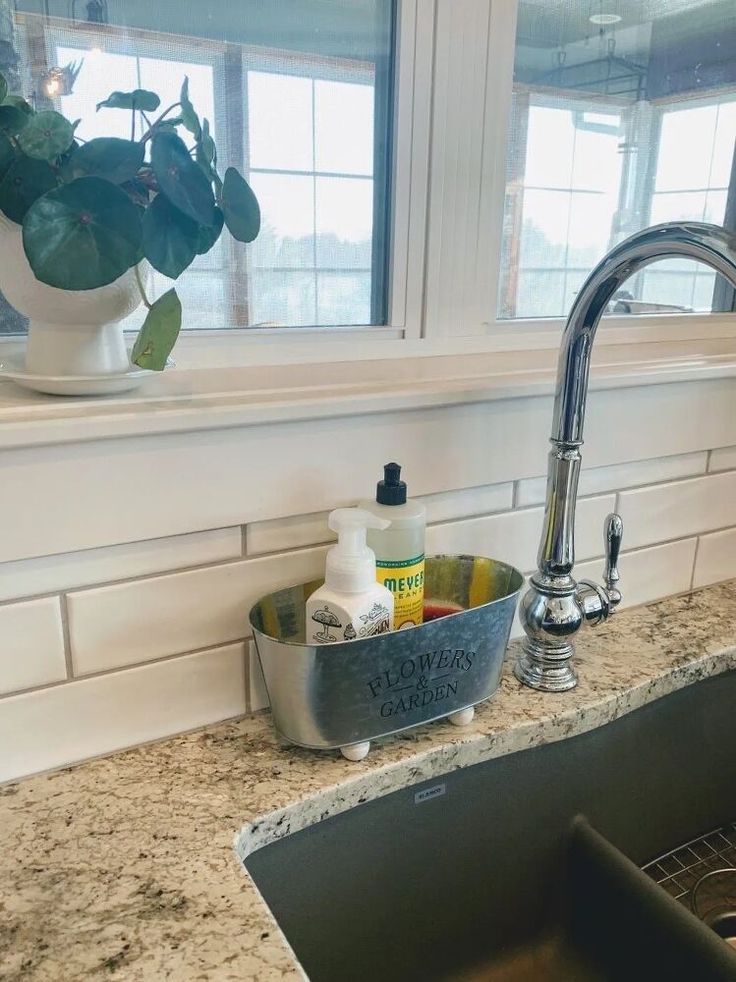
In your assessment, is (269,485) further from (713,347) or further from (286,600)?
(713,347)

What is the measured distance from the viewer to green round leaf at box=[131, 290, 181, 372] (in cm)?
66

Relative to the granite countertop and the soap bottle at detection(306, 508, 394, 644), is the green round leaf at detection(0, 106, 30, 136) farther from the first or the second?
the granite countertop

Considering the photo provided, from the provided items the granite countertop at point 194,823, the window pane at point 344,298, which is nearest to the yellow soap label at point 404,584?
the granite countertop at point 194,823

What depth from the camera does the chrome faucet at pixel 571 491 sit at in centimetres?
71

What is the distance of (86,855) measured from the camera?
62cm

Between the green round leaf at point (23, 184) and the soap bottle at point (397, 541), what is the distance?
346 mm

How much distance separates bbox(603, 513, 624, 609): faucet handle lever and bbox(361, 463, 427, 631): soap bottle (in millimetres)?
219

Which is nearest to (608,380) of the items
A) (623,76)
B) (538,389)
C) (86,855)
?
(538,389)

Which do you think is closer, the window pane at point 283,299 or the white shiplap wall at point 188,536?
the white shiplap wall at point 188,536

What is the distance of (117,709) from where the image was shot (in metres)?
0.72

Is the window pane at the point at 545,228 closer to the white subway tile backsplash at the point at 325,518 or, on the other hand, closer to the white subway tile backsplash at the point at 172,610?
the white subway tile backsplash at the point at 325,518

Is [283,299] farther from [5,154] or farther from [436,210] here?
[5,154]

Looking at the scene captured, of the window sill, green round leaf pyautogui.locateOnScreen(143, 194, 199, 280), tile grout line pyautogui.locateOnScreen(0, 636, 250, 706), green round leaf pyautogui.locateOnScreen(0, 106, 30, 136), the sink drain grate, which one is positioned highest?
green round leaf pyautogui.locateOnScreen(0, 106, 30, 136)

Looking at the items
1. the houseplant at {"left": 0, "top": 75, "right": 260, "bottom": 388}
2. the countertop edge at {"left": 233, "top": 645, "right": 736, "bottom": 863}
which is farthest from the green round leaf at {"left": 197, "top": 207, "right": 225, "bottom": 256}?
the countertop edge at {"left": 233, "top": 645, "right": 736, "bottom": 863}
